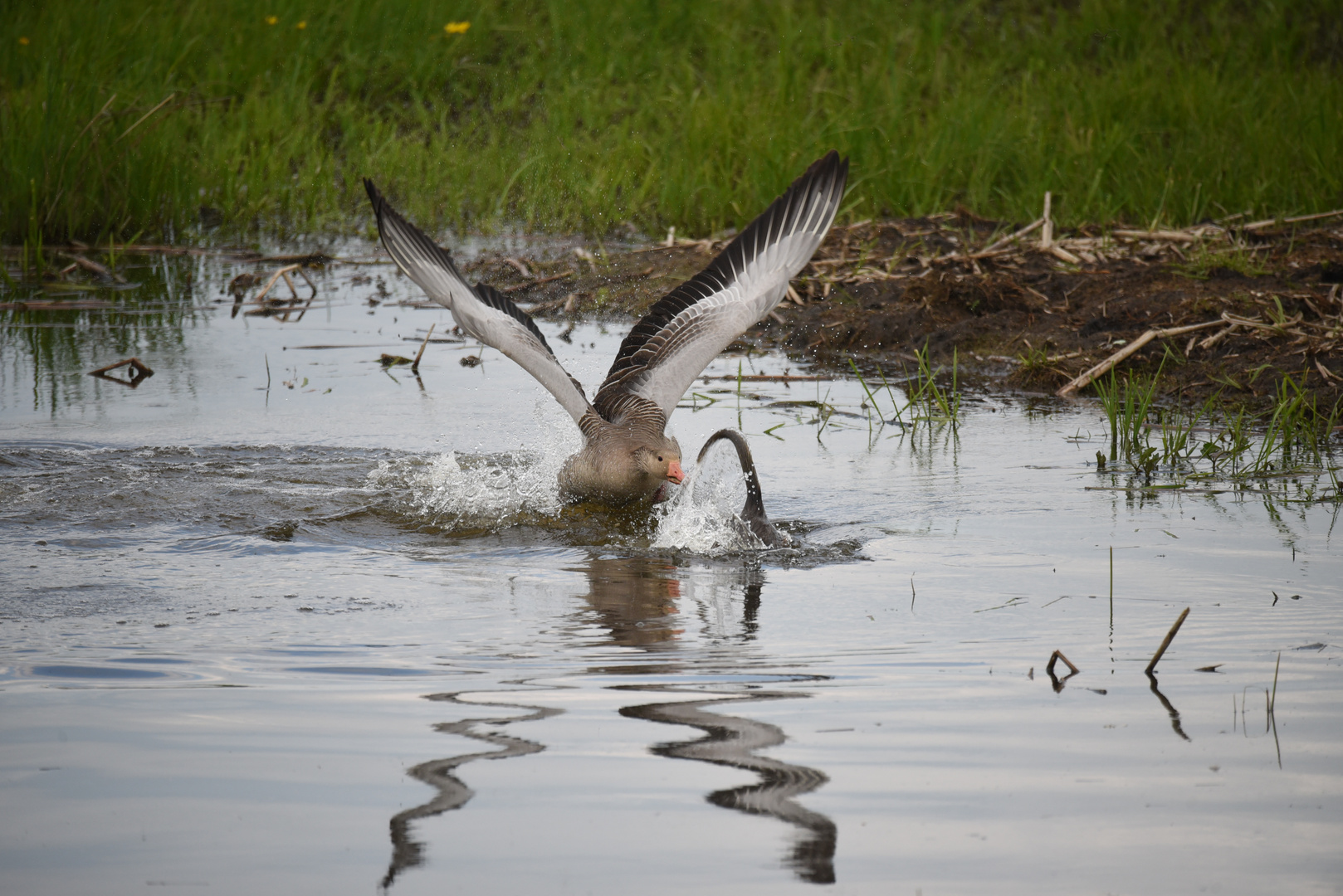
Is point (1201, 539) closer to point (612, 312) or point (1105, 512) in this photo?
point (1105, 512)

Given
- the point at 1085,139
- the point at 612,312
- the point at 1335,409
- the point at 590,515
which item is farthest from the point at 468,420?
the point at 1085,139

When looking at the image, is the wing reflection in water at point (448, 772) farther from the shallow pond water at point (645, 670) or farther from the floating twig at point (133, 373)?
the floating twig at point (133, 373)

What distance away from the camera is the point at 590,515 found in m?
5.52

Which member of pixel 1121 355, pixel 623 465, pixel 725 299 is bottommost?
pixel 623 465

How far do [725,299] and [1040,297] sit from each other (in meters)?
2.60

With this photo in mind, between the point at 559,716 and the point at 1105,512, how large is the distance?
277cm

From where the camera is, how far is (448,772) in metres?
2.82

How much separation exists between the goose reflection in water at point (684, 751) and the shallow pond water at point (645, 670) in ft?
0.03

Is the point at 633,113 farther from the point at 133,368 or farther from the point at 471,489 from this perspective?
the point at 471,489

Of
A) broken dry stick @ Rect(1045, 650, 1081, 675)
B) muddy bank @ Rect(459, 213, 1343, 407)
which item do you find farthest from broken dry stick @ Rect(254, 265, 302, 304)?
broken dry stick @ Rect(1045, 650, 1081, 675)

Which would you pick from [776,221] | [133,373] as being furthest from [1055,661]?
[133,373]

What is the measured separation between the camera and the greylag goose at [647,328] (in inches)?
218

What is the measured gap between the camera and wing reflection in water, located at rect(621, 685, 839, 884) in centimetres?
252

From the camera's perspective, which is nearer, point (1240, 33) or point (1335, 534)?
point (1335, 534)
